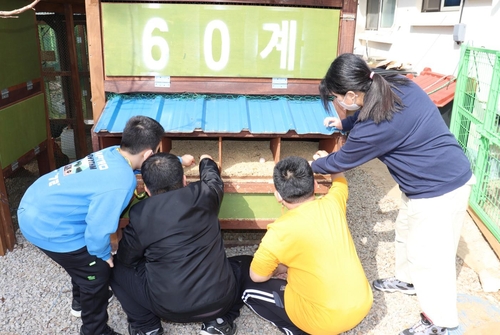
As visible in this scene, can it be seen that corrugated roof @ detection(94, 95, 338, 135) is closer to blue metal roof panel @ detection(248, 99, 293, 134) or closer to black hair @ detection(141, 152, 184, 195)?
blue metal roof panel @ detection(248, 99, 293, 134)

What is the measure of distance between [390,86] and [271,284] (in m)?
1.47

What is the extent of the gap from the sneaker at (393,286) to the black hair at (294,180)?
1.39 m

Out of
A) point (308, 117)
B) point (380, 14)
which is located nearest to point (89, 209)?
point (308, 117)

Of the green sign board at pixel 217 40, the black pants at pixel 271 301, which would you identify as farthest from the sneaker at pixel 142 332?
the green sign board at pixel 217 40

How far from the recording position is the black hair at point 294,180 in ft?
8.02

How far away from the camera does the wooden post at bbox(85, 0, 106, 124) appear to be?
3.20m

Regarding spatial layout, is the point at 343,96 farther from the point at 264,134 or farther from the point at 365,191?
the point at 365,191

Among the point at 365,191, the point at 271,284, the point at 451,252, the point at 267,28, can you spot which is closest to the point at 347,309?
the point at 271,284

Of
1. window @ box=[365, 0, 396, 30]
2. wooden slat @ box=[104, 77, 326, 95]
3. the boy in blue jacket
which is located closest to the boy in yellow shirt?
the boy in blue jacket

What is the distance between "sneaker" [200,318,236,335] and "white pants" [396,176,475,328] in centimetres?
129

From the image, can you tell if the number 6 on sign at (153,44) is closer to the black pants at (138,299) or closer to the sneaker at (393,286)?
the black pants at (138,299)

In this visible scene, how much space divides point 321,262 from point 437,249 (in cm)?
87

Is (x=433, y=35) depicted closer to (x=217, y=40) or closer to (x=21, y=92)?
(x=217, y=40)

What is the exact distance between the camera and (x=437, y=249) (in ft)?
8.89
